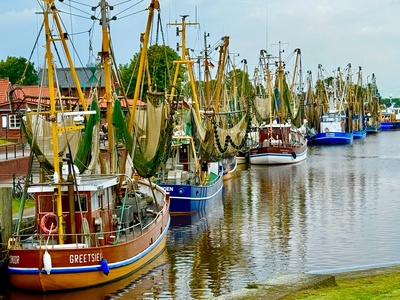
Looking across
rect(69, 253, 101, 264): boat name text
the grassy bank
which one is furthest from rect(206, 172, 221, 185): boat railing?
the grassy bank

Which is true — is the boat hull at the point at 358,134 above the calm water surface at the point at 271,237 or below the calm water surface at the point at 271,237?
above

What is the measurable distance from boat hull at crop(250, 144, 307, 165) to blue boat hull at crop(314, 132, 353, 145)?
36675 millimetres

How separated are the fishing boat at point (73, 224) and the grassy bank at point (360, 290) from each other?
8249 mm

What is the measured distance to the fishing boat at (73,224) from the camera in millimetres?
27344

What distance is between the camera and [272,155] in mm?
81938

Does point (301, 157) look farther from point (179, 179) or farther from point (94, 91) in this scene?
point (94, 91)

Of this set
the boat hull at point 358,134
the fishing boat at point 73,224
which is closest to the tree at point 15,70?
the boat hull at point 358,134

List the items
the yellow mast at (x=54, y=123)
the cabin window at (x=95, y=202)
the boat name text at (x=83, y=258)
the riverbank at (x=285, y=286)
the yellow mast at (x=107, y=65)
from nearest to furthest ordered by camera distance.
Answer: the riverbank at (x=285, y=286) < the boat name text at (x=83, y=258) < the yellow mast at (x=54, y=123) < the cabin window at (x=95, y=202) < the yellow mast at (x=107, y=65)

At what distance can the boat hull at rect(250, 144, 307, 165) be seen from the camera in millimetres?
82000

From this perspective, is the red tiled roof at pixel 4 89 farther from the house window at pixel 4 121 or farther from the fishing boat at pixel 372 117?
the fishing boat at pixel 372 117

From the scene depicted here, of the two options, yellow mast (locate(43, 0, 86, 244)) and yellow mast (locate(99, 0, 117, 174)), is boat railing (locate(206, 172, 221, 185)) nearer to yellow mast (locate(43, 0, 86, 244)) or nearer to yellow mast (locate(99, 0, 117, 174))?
Result: yellow mast (locate(99, 0, 117, 174))

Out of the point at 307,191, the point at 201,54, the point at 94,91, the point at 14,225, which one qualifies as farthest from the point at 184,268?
the point at 201,54

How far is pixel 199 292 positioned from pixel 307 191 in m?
31.5

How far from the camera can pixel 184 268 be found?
3294 centimetres
